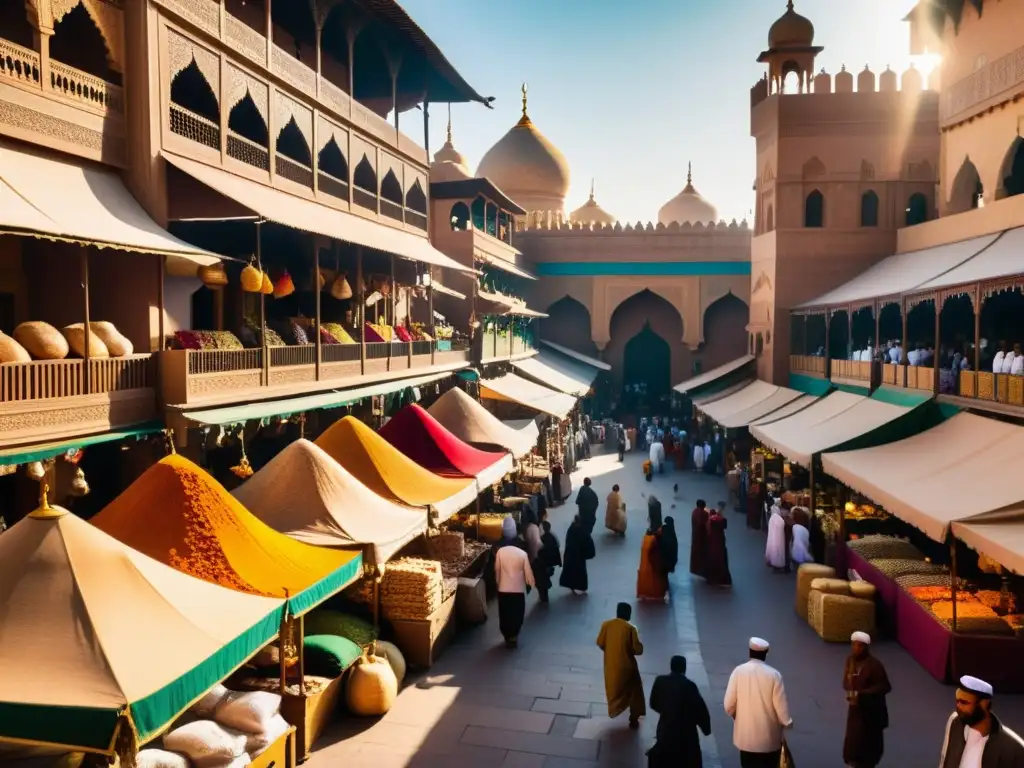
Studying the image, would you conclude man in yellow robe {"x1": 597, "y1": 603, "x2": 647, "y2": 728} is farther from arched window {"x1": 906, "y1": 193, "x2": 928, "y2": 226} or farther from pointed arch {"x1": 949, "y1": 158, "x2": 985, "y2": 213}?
arched window {"x1": 906, "y1": 193, "x2": 928, "y2": 226}

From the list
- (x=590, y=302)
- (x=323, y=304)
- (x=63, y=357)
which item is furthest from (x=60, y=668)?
(x=590, y=302)

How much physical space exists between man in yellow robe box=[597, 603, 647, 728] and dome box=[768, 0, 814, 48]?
21033 mm

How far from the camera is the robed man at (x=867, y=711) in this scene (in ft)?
21.3

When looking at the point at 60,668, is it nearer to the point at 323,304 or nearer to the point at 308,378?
the point at 308,378

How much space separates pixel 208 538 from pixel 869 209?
21.1 metres

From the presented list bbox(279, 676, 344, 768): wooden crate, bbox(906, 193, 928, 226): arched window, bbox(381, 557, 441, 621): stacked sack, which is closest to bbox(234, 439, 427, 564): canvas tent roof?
bbox(381, 557, 441, 621): stacked sack

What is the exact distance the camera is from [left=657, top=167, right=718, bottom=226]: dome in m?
39.5

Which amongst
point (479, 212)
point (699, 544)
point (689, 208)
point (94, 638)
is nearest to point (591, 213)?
point (689, 208)

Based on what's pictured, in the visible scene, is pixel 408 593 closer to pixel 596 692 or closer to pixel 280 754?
pixel 596 692

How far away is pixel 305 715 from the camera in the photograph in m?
6.79

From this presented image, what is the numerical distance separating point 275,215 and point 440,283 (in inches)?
484

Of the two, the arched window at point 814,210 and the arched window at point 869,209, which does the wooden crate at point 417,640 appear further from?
the arched window at point 869,209

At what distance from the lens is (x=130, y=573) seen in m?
5.03

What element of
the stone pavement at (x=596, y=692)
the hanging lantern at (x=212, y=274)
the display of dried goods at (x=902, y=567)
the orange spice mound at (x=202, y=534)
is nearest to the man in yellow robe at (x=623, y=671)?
the stone pavement at (x=596, y=692)
